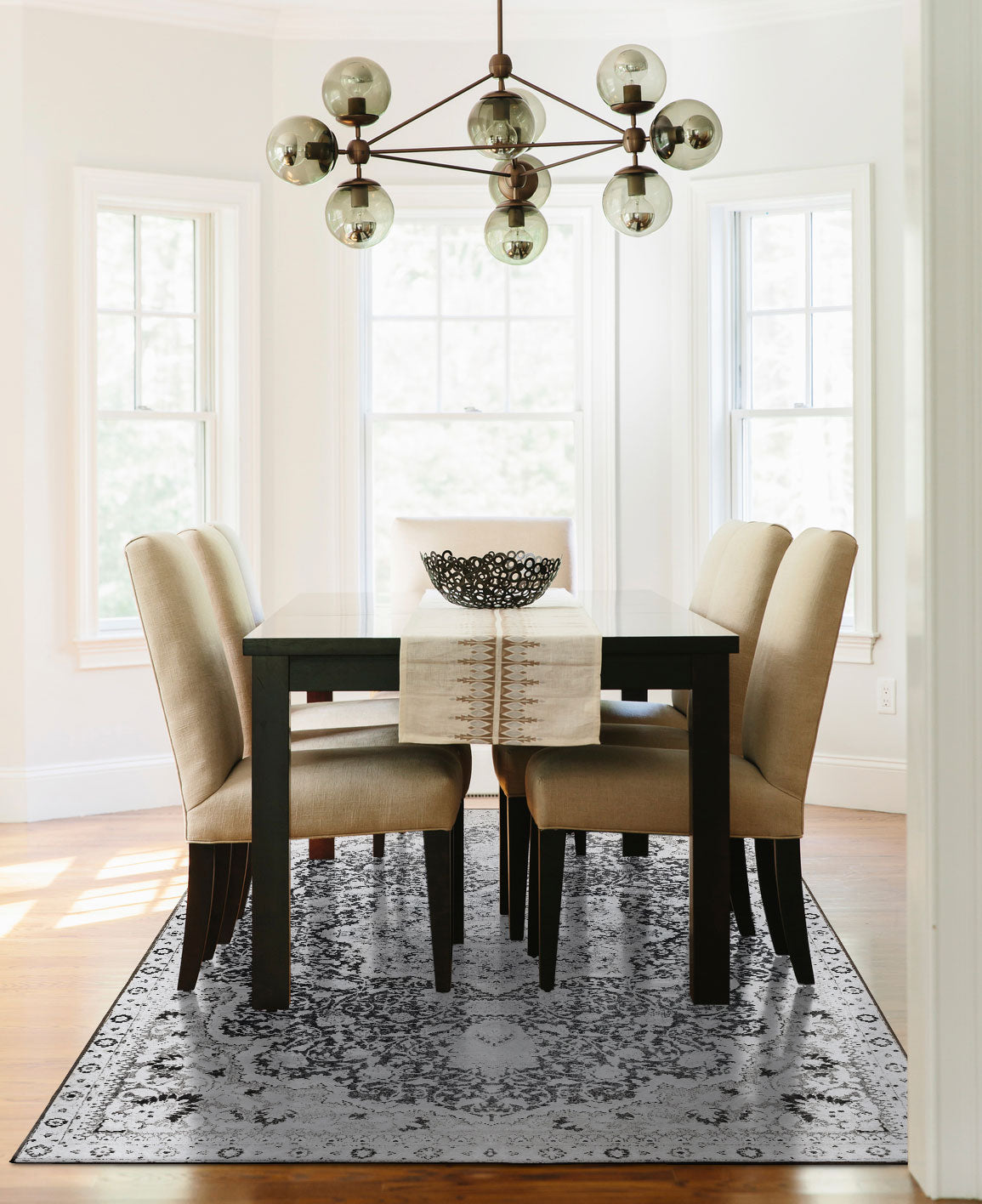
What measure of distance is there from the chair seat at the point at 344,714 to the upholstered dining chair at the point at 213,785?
692mm

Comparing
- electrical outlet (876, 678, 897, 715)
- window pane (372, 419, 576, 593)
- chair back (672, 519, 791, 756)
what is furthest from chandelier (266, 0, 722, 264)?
electrical outlet (876, 678, 897, 715)

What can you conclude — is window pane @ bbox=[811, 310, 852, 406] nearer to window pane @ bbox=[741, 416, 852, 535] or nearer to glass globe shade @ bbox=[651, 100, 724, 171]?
window pane @ bbox=[741, 416, 852, 535]

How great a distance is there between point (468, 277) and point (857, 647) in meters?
2.09

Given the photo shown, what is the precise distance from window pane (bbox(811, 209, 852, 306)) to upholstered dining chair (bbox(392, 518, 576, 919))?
1.44m

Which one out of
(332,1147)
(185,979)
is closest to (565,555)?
(185,979)

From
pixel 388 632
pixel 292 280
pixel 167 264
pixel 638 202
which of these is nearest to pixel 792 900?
pixel 388 632

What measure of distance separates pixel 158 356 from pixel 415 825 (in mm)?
2789

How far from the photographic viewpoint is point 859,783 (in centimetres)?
451

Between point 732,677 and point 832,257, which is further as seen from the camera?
point 832,257

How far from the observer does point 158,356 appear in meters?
4.67

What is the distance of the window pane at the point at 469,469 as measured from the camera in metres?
4.86

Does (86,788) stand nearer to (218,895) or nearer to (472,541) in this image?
(472,541)

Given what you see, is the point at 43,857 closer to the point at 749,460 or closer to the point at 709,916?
the point at 709,916

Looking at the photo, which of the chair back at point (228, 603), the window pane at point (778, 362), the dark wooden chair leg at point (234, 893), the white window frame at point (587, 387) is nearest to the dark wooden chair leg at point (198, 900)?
the dark wooden chair leg at point (234, 893)
